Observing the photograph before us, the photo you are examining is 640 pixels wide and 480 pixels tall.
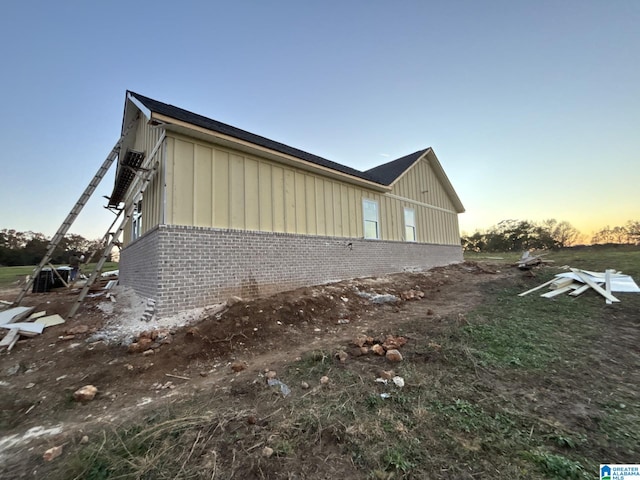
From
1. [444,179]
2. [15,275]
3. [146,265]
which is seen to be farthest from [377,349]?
[15,275]

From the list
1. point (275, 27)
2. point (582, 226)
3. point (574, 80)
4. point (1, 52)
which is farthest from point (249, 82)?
point (582, 226)

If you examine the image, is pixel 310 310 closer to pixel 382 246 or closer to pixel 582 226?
pixel 382 246

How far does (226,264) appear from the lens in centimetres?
668

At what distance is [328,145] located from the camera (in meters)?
16.5

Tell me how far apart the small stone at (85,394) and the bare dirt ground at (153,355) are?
0.07 meters

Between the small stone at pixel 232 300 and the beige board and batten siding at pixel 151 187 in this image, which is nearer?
the small stone at pixel 232 300

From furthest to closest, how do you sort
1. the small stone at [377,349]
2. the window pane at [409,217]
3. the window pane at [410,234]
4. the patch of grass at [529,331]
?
the window pane at [409,217] < the window pane at [410,234] < the small stone at [377,349] < the patch of grass at [529,331]

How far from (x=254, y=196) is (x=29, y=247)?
4654cm

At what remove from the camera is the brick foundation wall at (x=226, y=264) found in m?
5.84

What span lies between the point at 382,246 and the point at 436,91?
7.66m

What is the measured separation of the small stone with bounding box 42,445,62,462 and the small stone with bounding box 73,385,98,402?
1.07 metres

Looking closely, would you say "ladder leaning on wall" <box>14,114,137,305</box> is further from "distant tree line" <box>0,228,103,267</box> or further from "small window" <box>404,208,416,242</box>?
"distant tree line" <box>0,228,103,267</box>

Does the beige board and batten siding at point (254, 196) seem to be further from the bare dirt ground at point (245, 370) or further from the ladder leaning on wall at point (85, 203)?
the bare dirt ground at point (245, 370)

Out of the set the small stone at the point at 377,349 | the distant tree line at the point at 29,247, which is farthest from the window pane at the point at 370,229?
the distant tree line at the point at 29,247
